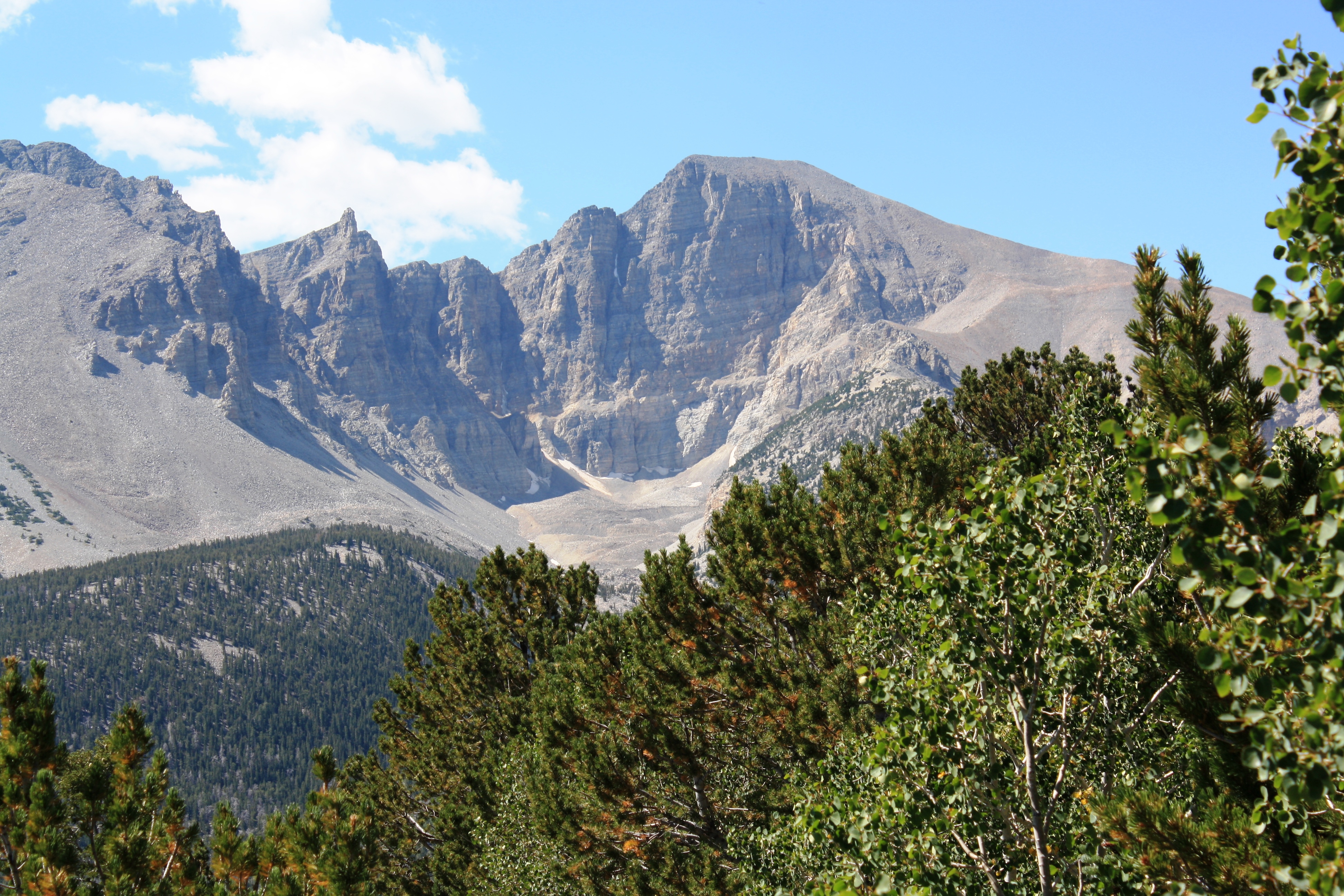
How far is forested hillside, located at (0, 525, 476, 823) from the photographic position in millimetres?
119438

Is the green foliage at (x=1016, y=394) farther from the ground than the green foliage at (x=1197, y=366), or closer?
farther from the ground

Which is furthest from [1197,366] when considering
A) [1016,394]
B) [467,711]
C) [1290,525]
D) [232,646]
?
[232,646]

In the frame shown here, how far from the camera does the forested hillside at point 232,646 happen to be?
119 m

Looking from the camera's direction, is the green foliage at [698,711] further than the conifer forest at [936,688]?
Yes

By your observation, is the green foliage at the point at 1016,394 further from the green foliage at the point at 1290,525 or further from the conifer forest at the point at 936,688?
the green foliage at the point at 1290,525

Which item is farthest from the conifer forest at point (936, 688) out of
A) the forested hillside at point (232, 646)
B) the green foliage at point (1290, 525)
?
the forested hillside at point (232, 646)

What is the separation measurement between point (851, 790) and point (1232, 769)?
349 centimetres

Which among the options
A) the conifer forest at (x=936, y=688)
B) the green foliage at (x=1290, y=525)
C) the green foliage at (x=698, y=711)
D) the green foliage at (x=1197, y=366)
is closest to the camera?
the green foliage at (x=1290, y=525)

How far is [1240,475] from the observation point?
111 inches

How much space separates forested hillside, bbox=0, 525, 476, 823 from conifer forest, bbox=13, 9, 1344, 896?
110m

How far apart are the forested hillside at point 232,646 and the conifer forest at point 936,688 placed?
4333 inches

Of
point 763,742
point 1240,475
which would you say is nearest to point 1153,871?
point 1240,475

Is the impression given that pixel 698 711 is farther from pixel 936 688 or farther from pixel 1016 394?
pixel 1016 394

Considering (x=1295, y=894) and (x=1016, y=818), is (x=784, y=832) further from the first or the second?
(x=1295, y=894)
